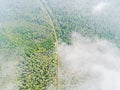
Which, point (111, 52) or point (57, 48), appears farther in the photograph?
point (111, 52)

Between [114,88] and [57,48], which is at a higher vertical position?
[57,48]

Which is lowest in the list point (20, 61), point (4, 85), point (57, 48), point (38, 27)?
point (4, 85)

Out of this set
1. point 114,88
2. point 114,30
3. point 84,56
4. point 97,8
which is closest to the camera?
point 114,88

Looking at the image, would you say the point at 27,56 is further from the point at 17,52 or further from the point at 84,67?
the point at 84,67

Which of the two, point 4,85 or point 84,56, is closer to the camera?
point 4,85

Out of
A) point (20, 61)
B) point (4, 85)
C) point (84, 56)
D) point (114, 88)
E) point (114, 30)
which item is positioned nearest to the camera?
point (4, 85)

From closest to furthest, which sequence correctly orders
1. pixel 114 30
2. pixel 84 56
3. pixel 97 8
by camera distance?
1. pixel 84 56
2. pixel 114 30
3. pixel 97 8

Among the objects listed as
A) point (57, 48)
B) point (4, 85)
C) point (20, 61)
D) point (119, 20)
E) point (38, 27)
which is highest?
point (119, 20)

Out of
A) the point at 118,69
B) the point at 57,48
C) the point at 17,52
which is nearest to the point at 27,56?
the point at 17,52

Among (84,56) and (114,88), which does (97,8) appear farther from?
(114,88)

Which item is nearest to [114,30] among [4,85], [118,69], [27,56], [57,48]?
[118,69]
